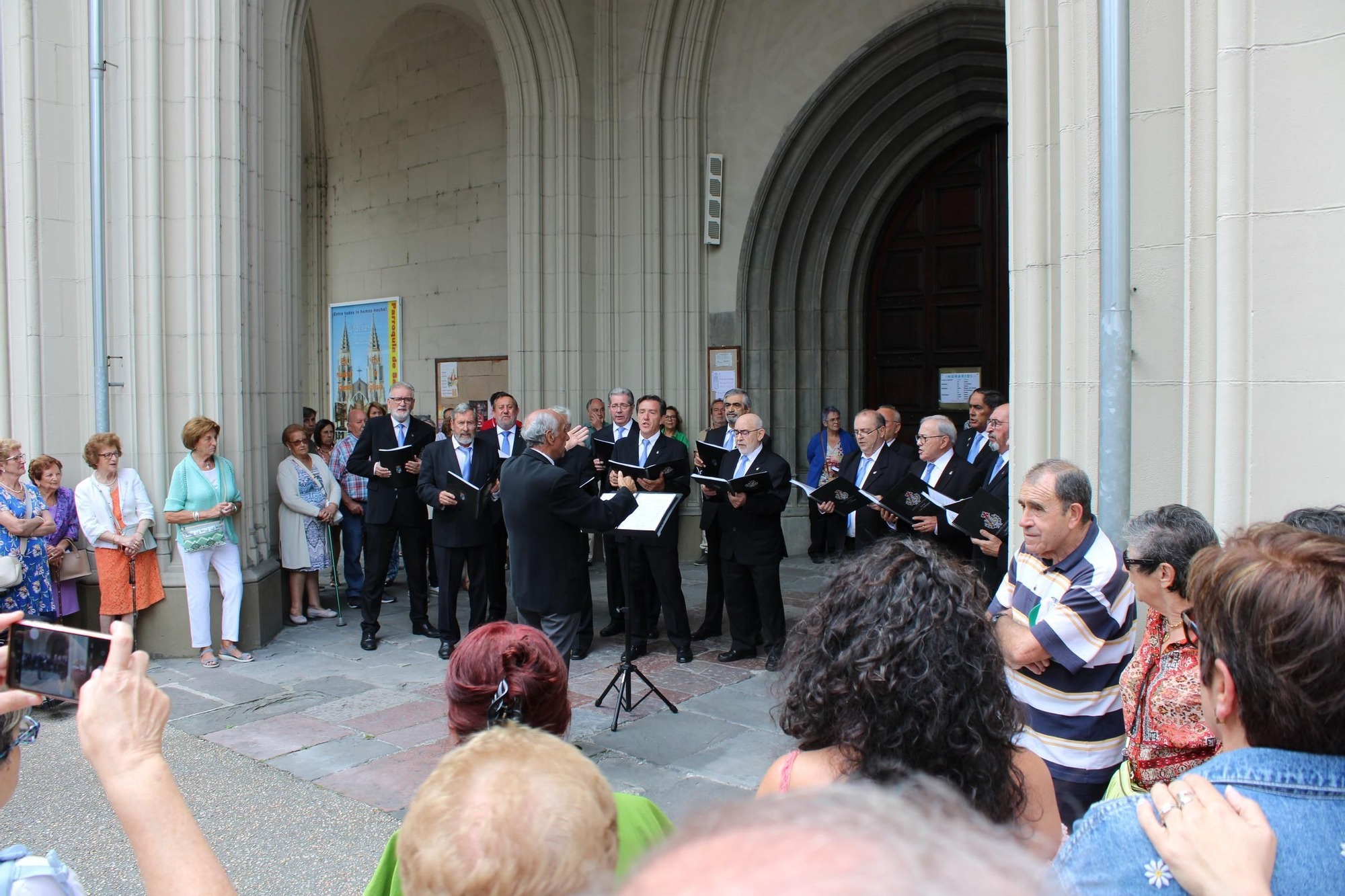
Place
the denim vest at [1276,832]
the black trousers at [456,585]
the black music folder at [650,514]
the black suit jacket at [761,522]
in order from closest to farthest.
Result: the denim vest at [1276,832], the black music folder at [650,514], the black suit jacket at [761,522], the black trousers at [456,585]

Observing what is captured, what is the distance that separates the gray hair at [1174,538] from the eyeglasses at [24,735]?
2486 mm

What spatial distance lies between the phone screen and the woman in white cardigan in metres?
6.19

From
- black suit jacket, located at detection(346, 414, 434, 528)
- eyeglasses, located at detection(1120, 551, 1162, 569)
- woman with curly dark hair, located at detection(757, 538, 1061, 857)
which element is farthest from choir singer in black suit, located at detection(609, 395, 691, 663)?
woman with curly dark hair, located at detection(757, 538, 1061, 857)

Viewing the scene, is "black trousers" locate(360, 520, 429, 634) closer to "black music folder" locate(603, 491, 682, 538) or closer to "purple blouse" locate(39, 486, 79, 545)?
"purple blouse" locate(39, 486, 79, 545)

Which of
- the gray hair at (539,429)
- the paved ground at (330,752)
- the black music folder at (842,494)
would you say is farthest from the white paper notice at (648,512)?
the paved ground at (330,752)

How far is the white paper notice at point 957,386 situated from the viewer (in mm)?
10086

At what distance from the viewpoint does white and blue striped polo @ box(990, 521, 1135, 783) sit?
285 centimetres

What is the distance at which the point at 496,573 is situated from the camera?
7.32 metres

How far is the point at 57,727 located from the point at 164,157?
382 centimetres

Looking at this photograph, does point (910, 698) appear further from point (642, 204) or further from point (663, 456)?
point (642, 204)

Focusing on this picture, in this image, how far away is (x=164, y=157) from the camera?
6.85 meters

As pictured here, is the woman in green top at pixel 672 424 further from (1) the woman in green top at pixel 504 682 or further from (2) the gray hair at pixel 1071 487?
(1) the woman in green top at pixel 504 682

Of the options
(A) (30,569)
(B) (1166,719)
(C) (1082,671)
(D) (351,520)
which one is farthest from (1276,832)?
(D) (351,520)

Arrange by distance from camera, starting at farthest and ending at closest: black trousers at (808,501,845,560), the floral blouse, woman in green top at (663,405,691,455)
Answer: black trousers at (808,501,845,560) → woman in green top at (663,405,691,455) → the floral blouse
